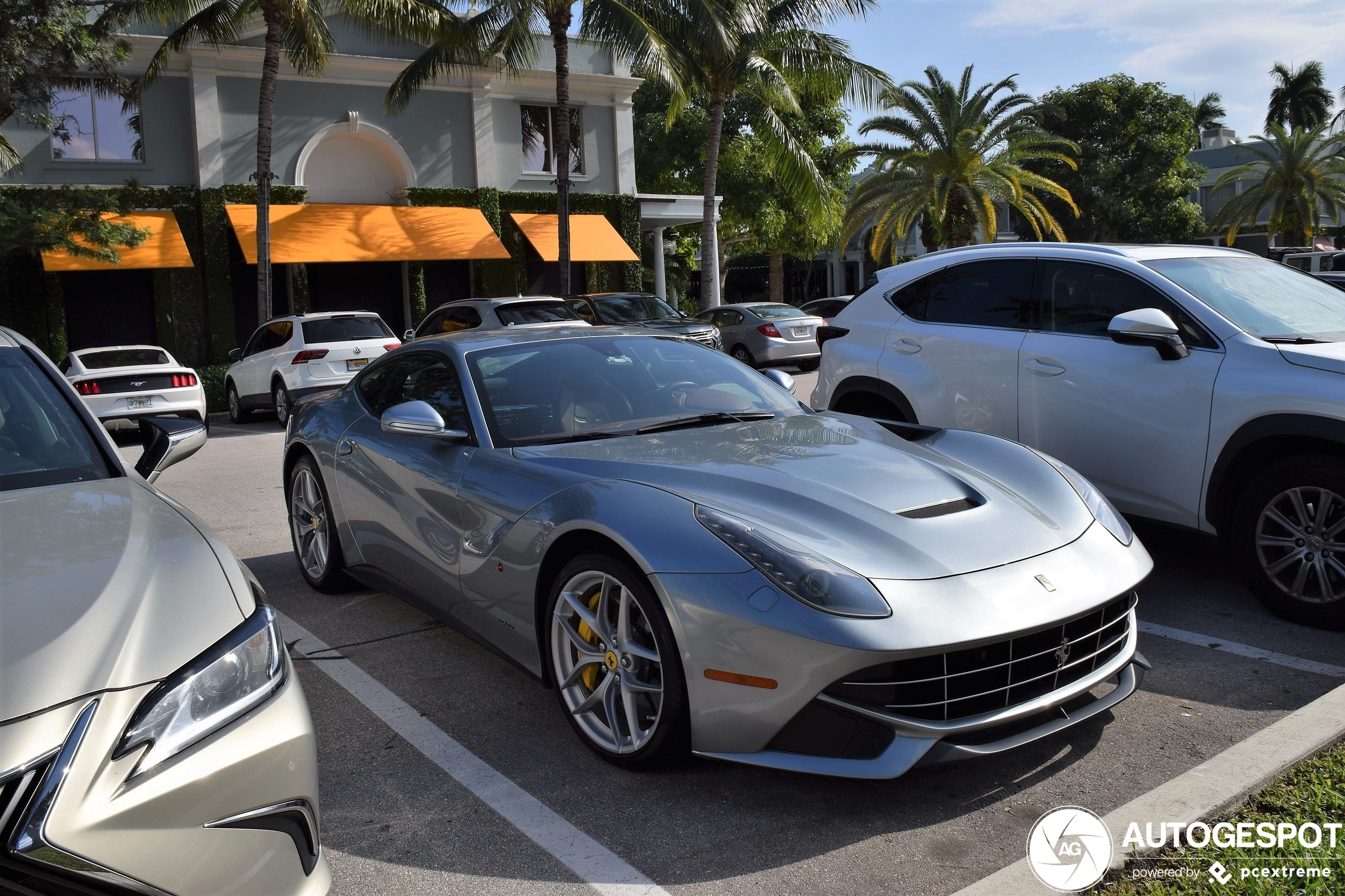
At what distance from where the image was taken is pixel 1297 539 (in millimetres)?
4570

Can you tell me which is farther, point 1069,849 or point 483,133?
point 483,133

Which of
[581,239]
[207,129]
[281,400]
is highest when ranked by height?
[207,129]

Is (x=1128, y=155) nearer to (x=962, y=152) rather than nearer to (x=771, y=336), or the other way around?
(x=962, y=152)

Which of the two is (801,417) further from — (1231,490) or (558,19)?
(558,19)

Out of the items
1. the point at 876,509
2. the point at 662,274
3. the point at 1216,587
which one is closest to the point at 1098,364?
the point at 1216,587

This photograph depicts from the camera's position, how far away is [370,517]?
194 inches

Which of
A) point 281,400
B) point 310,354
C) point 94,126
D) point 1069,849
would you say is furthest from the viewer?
point 94,126

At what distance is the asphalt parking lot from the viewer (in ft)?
9.43

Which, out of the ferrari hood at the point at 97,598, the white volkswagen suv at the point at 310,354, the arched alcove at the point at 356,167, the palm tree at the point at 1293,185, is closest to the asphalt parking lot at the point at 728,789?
the ferrari hood at the point at 97,598

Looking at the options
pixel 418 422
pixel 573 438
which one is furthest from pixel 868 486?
pixel 418 422

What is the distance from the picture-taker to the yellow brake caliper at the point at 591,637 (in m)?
3.54

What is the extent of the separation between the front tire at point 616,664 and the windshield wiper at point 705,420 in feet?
3.02

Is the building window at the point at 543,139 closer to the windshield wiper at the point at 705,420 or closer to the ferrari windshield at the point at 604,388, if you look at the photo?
the ferrari windshield at the point at 604,388

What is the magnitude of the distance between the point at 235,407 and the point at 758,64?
13.6 meters
